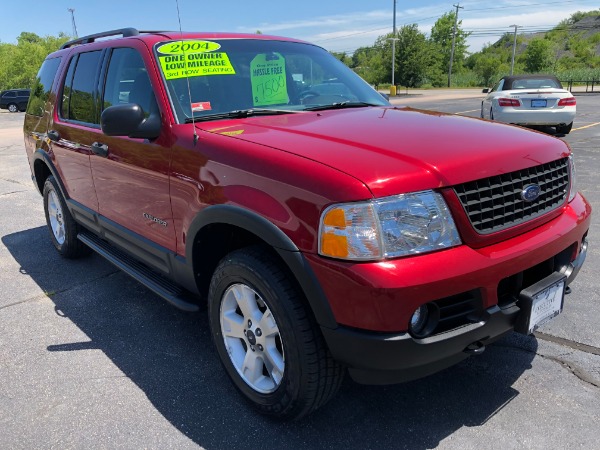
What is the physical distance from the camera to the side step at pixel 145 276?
9.59ft

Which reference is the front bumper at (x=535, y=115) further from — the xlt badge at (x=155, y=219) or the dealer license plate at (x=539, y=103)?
the xlt badge at (x=155, y=219)

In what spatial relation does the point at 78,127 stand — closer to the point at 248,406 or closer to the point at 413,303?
the point at 248,406

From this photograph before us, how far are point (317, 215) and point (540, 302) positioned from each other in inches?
43.7

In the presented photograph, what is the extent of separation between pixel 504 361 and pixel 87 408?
2.35 meters

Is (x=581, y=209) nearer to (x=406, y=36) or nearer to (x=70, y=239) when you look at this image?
(x=70, y=239)

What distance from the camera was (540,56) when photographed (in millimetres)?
67562

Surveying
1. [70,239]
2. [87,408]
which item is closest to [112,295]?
[70,239]

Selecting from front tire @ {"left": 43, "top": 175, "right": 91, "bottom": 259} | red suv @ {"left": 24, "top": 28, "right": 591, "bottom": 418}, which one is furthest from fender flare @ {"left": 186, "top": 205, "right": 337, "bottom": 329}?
front tire @ {"left": 43, "top": 175, "right": 91, "bottom": 259}

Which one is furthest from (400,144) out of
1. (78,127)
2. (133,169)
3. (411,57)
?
(411,57)

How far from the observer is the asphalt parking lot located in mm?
2357

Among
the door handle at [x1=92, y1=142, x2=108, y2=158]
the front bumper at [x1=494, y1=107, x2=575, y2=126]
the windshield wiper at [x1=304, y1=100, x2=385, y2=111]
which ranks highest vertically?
the windshield wiper at [x1=304, y1=100, x2=385, y2=111]

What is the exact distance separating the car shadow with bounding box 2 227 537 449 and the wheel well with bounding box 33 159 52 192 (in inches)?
72.2

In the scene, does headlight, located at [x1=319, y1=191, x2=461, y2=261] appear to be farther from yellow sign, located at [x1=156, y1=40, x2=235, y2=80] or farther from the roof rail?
the roof rail

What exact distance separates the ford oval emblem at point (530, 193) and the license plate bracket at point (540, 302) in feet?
1.26
